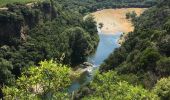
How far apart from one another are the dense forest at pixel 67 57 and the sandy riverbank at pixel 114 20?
6199 mm

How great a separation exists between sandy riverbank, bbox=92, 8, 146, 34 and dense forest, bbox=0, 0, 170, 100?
20.3 ft

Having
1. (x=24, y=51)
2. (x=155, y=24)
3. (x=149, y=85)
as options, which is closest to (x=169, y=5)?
(x=155, y=24)

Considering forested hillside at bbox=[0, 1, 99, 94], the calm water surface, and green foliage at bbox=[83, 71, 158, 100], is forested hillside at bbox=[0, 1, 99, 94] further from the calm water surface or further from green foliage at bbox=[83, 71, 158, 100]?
green foliage at bbox=[83, 71, 158, 100]

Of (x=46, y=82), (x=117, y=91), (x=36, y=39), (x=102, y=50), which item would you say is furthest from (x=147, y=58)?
(x=102, y=50)

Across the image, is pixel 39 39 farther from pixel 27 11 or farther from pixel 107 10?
pixel 107 10

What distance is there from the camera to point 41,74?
1356 inches

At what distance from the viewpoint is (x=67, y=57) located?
378 ft

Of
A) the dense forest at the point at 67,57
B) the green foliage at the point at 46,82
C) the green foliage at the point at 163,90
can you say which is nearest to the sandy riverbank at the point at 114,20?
the dense forest at the point at 67,57

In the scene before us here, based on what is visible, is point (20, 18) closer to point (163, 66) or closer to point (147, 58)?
point (147, 58)

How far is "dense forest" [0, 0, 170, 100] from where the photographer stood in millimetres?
35125

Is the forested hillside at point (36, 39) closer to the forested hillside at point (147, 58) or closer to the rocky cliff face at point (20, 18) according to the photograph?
the rocky cliff face at point (20, 18)

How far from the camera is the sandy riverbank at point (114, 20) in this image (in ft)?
534

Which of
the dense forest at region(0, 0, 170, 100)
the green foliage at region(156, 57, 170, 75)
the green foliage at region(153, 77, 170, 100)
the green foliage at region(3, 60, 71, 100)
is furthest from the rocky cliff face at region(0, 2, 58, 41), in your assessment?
the green foliage at region(3, 60, 71, 100)

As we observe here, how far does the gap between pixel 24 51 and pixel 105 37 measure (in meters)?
51.1
